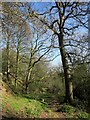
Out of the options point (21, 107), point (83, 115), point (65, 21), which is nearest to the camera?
point (21, 107)

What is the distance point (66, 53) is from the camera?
6.24 m

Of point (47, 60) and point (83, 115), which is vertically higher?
point (47, 60)

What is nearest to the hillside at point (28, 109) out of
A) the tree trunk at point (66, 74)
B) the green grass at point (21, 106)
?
the green grass at point (21, 106)

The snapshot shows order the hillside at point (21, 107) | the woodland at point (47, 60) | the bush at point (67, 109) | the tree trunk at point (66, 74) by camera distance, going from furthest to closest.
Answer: the tree trunk at point (66, 74) → the bush at point (67, 109) → the woodland at point (47, 60) → the hillside at point (21, 107)

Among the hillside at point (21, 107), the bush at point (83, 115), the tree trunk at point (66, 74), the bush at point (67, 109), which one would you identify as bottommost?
the bush at point (83, 115)

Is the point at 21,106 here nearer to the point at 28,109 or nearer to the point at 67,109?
the point at 28,109

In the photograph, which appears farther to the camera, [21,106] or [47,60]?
[47,60]

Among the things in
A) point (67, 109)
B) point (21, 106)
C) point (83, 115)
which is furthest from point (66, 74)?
point (21, 106)

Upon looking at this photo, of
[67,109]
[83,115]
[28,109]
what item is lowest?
[83,115]

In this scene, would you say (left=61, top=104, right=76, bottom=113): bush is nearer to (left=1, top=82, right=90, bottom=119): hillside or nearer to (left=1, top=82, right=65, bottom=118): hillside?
(left=1, top=82, right=90, bottom=119): hillside

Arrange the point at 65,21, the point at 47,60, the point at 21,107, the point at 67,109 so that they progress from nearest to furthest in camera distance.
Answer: the point at 21,107
the point at 67,109
the point at 65,21
the point at 47,60

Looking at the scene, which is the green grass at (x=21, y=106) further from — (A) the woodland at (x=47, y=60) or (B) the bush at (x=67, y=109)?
(B) the bush at (x=67, y=109)

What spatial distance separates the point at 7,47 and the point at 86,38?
2.35 m

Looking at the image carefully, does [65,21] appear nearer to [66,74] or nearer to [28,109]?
[66,74]
